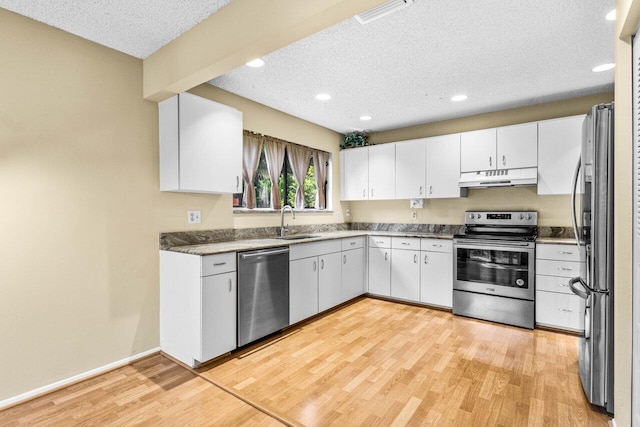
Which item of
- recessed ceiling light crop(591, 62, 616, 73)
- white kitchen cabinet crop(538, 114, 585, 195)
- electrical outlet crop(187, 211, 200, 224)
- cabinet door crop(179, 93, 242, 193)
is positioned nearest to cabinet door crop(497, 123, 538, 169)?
white kitchen cabinet crop(538, 114, 585, 195)

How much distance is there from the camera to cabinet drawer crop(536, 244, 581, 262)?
3.29m

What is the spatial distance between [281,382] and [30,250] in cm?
199

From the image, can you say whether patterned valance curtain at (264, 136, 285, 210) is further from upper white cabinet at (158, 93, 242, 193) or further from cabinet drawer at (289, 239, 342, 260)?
upper white cabinet at (158, 93, 242, 193)

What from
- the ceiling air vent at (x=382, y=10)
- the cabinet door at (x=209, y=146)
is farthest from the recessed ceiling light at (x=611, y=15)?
the cabinet door at (x=209, y=146)

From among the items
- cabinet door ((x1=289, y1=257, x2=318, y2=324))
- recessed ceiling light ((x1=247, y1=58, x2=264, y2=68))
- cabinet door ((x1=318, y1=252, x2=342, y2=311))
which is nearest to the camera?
recessed ceiling light ((x1=247, y1=58, x2=264, y2=68))

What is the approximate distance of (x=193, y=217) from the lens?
3.19 meters

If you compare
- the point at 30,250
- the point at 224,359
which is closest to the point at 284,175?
the point at 224,359

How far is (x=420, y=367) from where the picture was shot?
2611 millimetres

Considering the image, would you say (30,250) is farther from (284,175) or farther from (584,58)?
(584,58)

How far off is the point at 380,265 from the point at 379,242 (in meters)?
0.32

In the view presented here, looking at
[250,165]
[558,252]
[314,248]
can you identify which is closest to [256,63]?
[250,165]

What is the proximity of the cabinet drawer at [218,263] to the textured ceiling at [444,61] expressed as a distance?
66.8 inches

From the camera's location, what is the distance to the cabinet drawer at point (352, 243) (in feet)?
13.8

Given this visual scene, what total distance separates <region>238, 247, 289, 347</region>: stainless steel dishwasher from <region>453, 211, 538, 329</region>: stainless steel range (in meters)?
2.13
